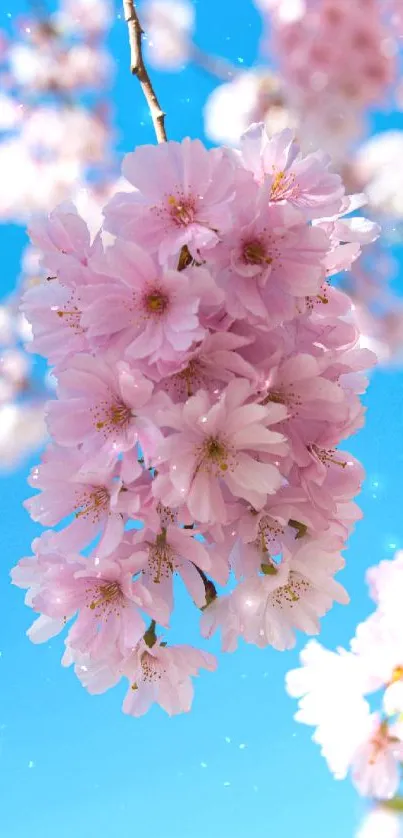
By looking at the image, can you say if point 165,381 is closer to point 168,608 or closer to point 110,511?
point 110,511

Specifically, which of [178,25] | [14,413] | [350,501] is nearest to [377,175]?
[178,25]

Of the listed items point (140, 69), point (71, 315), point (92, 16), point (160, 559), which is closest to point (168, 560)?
point (160, 559)

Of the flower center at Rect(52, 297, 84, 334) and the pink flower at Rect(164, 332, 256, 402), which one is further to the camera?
the flower center at Rect(52, 297, 84, 334)

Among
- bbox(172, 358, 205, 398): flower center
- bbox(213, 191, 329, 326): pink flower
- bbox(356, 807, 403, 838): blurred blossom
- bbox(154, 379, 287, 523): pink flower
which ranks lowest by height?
bbox(356, 807, 403, 838): blurred blossom

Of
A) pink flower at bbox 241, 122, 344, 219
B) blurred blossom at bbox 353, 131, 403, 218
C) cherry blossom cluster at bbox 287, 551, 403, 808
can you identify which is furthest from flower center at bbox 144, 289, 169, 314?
blurred blossom at bbox 353, 131, 403, 218

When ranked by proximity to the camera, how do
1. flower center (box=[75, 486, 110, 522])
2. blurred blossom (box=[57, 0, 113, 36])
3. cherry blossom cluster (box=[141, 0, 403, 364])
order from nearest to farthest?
flower center (box=[75, 486, 110, 522]) → cherry blossom cluster (box=[141, 0, 403, 364]) → blurred blossom (box=[57, 0, 113, 36])

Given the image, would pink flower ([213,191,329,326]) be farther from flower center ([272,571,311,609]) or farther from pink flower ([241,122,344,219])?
flower center ([272,571,311,609])
